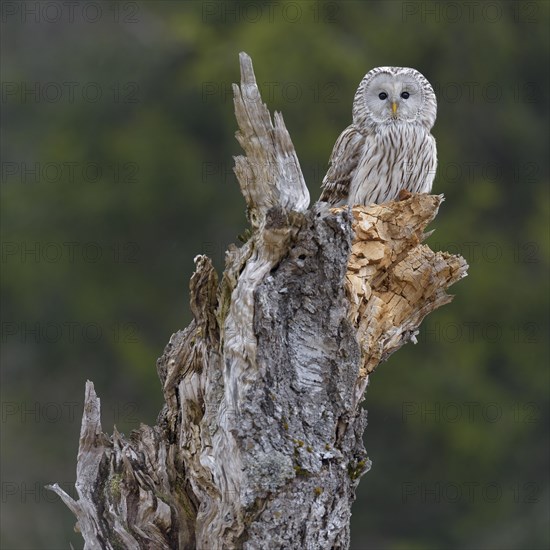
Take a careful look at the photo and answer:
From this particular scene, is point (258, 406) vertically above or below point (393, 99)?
below

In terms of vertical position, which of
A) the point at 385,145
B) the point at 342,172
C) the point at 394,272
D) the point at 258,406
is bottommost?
the point at 258,406

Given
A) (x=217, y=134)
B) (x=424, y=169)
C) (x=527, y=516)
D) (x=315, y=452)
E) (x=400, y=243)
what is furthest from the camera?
(x=217, y=134)

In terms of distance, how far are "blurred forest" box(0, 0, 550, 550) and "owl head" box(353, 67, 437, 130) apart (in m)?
6.11

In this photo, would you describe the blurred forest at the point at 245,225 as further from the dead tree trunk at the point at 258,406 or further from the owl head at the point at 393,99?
the dead tree trunk at the point at 258,406

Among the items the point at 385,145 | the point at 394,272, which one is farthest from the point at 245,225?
the point at 394,272

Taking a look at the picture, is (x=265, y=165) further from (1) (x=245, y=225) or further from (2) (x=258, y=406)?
(1) (x=245, y=225)

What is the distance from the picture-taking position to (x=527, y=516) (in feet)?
49.4

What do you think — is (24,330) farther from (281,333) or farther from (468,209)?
(281,333)

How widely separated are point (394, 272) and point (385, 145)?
1.70 meters

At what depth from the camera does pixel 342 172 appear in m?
7.70

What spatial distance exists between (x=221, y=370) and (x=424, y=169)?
2.91 metres

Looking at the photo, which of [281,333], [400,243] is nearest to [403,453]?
[400,243]

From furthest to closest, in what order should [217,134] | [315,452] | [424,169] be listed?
[217,134]
[424,169]
[315,452]

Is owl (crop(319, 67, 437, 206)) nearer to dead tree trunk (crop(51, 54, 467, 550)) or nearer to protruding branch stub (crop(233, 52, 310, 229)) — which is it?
dead tree trunk (crop(51, 54, 467, 550))
